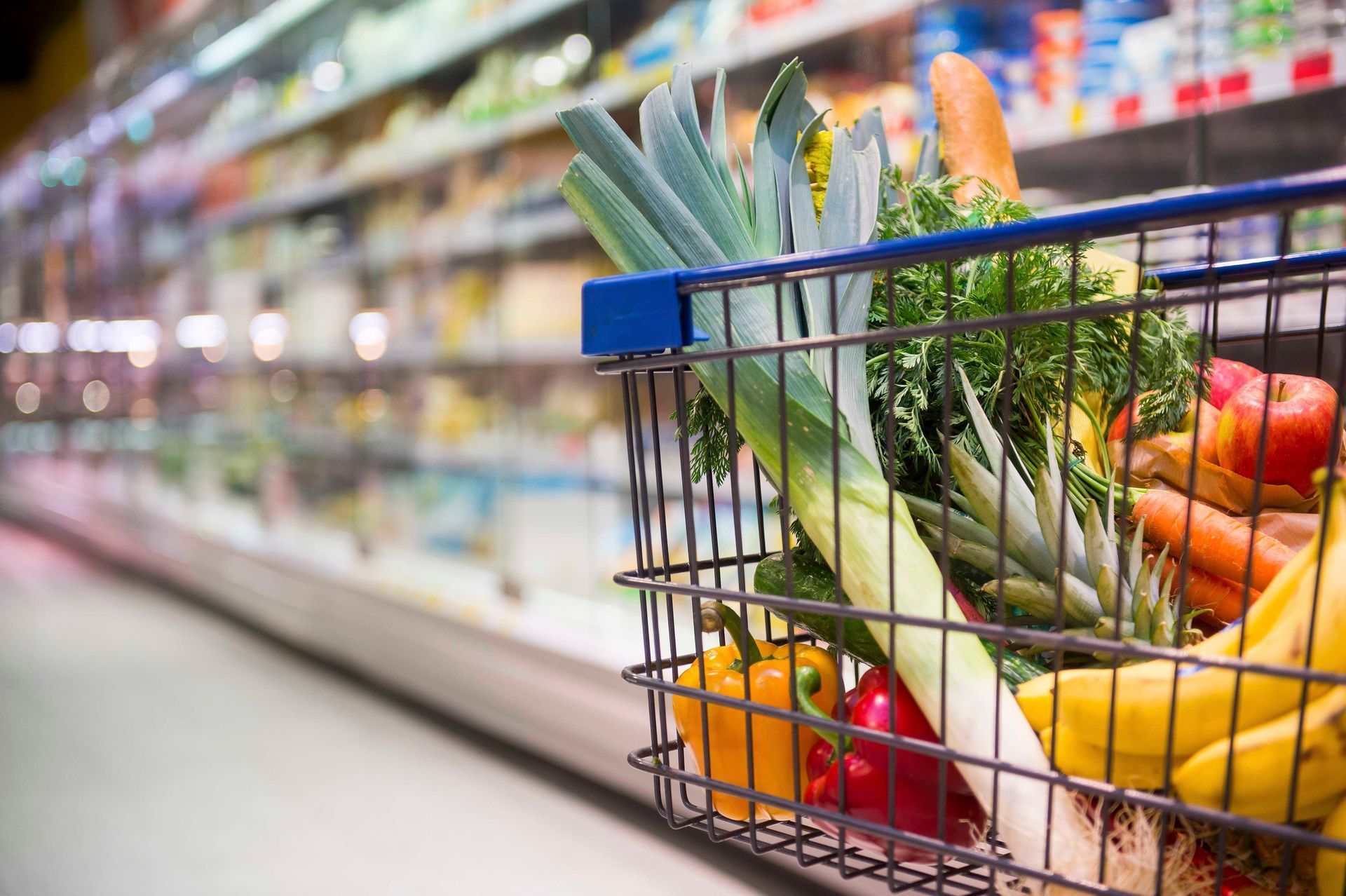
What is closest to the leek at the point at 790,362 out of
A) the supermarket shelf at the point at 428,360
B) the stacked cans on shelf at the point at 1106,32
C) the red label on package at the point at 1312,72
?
the red label on package at the point at 1312,72

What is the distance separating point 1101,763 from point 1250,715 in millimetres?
80

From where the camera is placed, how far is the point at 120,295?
667 centimetres

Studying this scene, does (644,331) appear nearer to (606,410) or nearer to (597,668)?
(597,668)

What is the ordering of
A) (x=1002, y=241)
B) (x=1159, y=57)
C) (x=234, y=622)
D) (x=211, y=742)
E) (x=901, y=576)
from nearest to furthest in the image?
(x=1002, y=241) → (x=901, y=576) → (x=1159, y=57) → (x=211, y=742) → (x=234, y=622)

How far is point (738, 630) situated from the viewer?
77 cm

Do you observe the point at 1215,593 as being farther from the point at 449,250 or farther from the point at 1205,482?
the point at 449,250

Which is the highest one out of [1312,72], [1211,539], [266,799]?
[1312,72]

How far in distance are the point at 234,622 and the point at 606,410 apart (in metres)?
1.90

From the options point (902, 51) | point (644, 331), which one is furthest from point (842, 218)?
point (902, 51)

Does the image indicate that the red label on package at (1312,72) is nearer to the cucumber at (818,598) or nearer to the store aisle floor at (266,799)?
the cucumber at (818,598)

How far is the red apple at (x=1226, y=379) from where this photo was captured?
82 cm

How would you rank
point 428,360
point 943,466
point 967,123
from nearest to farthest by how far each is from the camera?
point 943,466 → point 967,123 → point 428,360

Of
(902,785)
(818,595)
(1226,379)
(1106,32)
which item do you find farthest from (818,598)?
(1106,32)

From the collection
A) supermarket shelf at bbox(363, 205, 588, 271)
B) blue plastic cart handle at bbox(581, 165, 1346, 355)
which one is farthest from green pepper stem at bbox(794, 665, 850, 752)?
supermarket shelf at bbox(363, 205, 588, 271)
